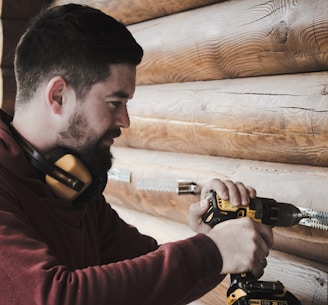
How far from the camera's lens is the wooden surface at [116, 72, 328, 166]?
1946mm

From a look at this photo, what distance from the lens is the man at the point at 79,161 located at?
1475 mm

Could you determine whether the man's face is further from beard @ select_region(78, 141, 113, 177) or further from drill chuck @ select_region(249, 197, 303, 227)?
drill chuck @ select_region(249, 197, 303, 227)

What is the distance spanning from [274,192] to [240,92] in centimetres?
44

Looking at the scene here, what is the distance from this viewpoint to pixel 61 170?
1679 millimetres

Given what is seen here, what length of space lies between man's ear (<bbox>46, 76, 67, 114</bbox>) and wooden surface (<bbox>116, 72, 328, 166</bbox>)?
797mm

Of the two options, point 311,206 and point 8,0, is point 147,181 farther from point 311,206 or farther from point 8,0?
point 8,0

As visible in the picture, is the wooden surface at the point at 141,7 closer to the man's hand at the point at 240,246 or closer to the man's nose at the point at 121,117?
the man's nose at the point at 121,117

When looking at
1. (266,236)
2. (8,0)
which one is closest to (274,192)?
(266,236)

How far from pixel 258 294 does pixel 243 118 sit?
0.86m

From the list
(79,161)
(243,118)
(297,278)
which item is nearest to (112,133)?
(79,161)

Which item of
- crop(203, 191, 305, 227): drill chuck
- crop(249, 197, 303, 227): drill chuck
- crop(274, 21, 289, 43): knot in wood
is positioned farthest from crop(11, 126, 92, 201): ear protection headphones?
crop(274, 21, 289, 43): knot in wood

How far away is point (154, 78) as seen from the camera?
2.99 metres

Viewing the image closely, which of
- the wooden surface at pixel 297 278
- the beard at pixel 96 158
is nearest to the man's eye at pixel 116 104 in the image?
the beard at pixel 96 158

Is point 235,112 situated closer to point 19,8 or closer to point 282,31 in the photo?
point 282,31
